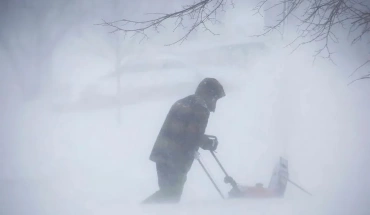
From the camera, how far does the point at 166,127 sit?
3.32 meters

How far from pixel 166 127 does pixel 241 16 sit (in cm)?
1334

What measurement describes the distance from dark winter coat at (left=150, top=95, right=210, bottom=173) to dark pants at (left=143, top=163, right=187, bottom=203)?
76 mm

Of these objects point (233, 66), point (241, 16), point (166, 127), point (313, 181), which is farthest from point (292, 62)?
point (166, 127)

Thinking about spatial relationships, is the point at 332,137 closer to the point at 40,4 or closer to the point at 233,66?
the point at 233,66

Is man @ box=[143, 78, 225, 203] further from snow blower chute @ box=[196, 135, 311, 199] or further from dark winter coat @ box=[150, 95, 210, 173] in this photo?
snow blower chute @ box=[196, 135, 311, 199]

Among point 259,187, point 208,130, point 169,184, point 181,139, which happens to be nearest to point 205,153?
point 208,130

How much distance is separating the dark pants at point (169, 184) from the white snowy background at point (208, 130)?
1.17ft

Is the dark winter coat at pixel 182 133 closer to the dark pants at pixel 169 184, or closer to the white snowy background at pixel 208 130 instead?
the dark pants at pixel 169 184

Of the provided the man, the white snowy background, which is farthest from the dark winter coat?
the white snowy background

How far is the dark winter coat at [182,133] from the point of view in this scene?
3221 millimetres

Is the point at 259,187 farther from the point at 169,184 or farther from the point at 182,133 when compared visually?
the point at 182,133

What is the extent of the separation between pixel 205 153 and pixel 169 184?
128 inches

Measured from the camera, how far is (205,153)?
6.57 m

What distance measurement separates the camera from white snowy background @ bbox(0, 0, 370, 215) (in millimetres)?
3822
